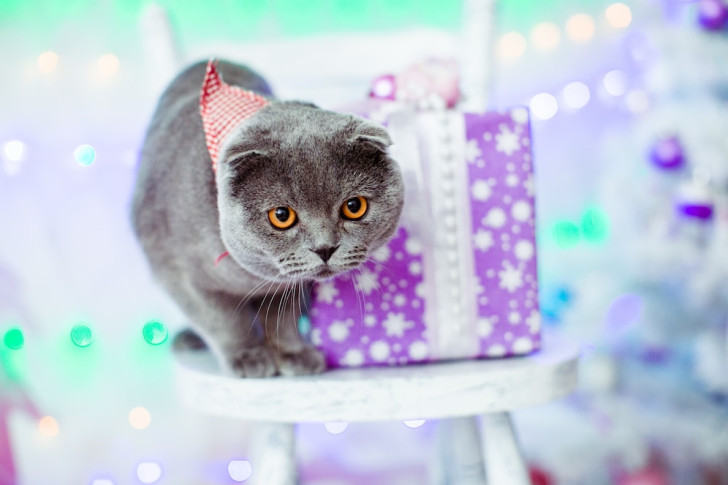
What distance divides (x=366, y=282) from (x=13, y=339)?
0.94 meters

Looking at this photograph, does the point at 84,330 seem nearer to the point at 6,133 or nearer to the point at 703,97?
the point at 6,133

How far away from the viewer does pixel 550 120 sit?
157 centimetres

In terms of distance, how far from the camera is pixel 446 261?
2.48 feet

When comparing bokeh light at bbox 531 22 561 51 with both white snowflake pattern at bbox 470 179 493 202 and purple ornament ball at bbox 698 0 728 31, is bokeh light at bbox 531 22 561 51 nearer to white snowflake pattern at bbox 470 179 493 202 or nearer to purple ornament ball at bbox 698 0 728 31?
purple ornament ball at bbox 698 0 728 31

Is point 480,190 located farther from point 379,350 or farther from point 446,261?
point 379,350

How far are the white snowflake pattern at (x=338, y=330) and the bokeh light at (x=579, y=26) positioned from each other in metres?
1.11

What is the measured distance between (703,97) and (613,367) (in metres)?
0.64

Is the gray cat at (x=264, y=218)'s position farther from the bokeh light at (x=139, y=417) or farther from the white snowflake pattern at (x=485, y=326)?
the bokeh light at (x=139, y=417)

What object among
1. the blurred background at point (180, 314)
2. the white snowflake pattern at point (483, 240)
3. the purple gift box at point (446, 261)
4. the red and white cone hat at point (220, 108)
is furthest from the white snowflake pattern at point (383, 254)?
the blurred background at point (180, 314)

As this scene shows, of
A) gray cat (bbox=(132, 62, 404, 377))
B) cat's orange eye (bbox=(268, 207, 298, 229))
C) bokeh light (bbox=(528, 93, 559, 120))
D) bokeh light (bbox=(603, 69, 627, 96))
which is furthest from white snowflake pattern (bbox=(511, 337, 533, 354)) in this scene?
bokeh light (bbox=(603, 69, 627, 96))

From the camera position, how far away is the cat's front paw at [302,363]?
735 mm

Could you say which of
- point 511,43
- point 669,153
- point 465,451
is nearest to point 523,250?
point 465,451

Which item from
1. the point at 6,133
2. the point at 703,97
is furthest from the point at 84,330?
the point at 703,97

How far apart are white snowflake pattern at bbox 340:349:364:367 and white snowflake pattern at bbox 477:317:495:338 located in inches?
5.7
